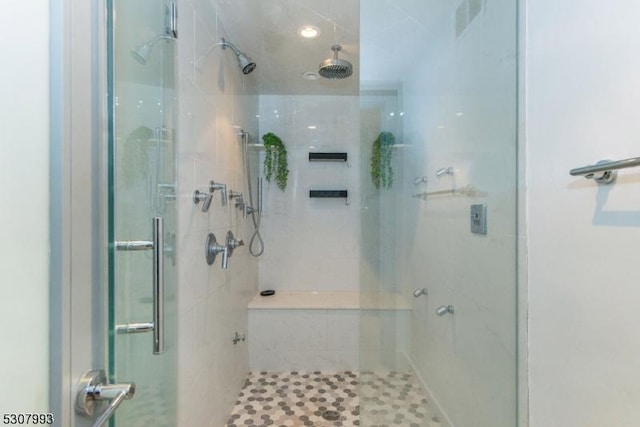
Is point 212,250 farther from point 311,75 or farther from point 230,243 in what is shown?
point 311,75

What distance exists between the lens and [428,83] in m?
1.69

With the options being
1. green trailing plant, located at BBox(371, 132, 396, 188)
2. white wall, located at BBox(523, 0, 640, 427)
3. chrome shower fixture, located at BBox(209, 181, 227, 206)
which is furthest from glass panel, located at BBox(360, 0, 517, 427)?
chrome shower fixture, located at BBox(209, 181, 227, 206)

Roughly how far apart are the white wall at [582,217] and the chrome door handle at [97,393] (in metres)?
1.09

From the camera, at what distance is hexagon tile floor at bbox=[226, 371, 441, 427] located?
1.67m

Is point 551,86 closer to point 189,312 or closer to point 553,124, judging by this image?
point 553,124

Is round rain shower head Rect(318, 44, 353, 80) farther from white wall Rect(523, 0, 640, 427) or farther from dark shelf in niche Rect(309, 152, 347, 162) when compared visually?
white wall Rect(523, 0, 640, 427)

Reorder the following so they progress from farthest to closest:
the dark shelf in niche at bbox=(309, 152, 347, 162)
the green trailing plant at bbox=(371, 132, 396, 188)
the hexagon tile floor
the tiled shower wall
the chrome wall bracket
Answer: the dark shelf in niche at bbox=(309, 152, 347, 162)
the green trailing plant at bbox=(371, 132, 396, 188)
the hexagon tile floor
the chrome wall bracket
the tiled shower wall

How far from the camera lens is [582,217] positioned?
782 mm

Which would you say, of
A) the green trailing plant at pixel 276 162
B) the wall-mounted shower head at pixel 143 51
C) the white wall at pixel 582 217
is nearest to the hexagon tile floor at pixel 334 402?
the white wall at pixel 582 217

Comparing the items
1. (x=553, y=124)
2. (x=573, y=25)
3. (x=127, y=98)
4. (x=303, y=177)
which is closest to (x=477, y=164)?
(x=553, y=124)

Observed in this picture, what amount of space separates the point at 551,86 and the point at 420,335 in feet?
4.85

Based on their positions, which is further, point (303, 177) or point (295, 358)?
point (303, 177)

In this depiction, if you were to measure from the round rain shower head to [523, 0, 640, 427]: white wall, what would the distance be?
3.94 ft

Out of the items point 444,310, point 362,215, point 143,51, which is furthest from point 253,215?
point 143,51
